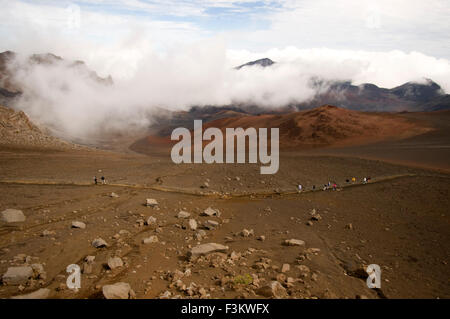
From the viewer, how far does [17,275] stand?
299 inches

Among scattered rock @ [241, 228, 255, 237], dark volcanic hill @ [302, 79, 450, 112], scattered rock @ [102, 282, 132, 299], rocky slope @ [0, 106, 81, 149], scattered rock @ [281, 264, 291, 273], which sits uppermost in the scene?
dark volcanic hill @ [302, 79, 450, 112]

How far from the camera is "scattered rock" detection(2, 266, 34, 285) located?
24.5ft

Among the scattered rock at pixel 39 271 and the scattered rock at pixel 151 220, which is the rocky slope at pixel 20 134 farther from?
the scattered rock at pixel 39 271

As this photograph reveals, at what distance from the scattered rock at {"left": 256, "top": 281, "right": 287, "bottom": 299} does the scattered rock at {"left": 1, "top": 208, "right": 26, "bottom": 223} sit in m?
9.70

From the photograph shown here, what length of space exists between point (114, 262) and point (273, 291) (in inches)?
169

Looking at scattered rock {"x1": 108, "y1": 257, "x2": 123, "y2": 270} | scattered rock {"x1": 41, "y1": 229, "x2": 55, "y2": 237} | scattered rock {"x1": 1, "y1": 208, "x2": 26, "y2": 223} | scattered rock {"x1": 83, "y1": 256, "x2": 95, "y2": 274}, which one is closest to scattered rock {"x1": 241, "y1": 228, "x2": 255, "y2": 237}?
scattered rock {"x1": 108, "y1": 257, "x2": 123, "y2": 270}

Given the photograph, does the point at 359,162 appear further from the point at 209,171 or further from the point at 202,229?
the point at 202,229

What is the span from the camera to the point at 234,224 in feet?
41.8

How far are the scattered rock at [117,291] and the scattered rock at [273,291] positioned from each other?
2.82 m

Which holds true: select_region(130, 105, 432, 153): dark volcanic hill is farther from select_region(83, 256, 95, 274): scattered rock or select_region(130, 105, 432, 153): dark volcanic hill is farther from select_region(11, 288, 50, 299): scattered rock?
select_region(11, 288, 50, 299): scattered rock

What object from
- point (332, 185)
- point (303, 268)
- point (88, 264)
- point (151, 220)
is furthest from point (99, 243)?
point (332, 185)

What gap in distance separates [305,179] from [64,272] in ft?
49.5

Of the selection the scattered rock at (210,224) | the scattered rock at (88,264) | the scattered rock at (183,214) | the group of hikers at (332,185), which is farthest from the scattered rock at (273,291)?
the group of hikers at (332,185)

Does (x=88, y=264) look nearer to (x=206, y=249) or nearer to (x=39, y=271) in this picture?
(x=39, y=271)
